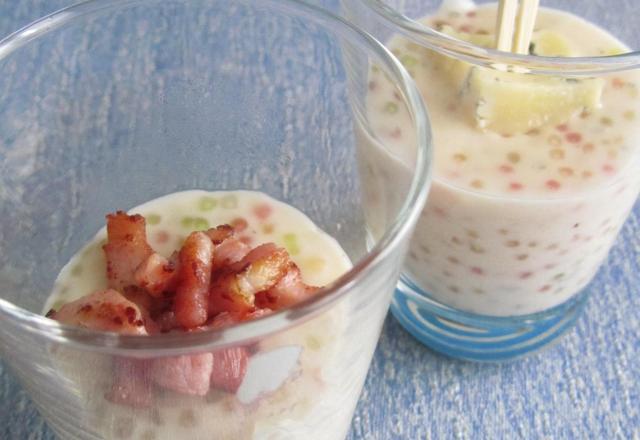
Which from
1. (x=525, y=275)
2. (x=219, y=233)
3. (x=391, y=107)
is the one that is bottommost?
(x=525, y=275)

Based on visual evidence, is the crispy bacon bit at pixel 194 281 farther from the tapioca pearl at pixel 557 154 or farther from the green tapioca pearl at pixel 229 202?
the tapioca pearl at pixel 557 154

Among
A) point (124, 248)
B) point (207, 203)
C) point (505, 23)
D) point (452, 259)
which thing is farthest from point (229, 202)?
point (505, 23)

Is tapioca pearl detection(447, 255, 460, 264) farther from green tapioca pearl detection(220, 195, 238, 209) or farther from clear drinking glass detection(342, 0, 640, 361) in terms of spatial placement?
green tapioca pearl detection(220, 195, 238, 209)

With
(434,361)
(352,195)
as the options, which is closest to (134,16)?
(352,195)

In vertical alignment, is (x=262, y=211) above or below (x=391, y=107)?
below

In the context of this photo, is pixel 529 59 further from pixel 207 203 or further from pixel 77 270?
pixel 77 270

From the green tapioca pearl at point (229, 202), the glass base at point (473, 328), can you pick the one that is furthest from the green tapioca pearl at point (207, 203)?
the glass base at point (473, 328)

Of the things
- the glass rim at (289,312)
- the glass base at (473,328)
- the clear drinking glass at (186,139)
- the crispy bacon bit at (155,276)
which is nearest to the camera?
the glass rim at (289,312)
